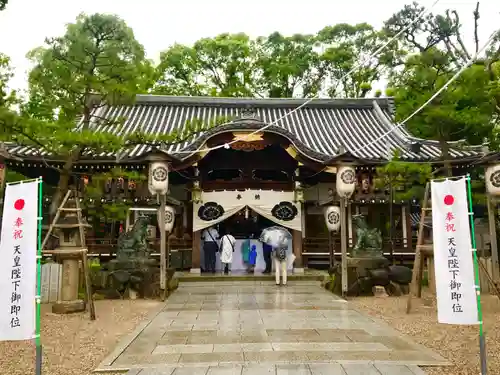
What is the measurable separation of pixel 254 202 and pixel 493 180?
7878 mm

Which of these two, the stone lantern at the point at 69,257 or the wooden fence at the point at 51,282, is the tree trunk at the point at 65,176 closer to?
the stone lantern at the point at 69,257

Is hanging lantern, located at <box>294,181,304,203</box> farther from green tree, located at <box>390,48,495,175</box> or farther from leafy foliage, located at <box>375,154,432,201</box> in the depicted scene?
green tree, located at <box>390,48,495,175</box>

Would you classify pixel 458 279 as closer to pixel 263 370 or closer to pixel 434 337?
pixel 434 337

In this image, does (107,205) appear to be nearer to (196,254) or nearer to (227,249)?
(196,254)

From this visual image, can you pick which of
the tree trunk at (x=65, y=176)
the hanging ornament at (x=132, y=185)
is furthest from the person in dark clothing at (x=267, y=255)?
the tree trunk at (x=65, y=176)

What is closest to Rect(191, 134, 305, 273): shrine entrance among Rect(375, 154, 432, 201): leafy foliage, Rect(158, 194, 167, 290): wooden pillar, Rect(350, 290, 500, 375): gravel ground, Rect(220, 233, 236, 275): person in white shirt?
Rect(220, 233, 236, 275): person in white shirt

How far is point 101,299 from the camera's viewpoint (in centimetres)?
1012

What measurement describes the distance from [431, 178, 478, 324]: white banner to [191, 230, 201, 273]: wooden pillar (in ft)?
34.8

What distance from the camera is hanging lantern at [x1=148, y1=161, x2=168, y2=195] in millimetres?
10172

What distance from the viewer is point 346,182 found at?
413 inches

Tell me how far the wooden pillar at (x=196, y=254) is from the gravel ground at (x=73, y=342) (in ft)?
19.6

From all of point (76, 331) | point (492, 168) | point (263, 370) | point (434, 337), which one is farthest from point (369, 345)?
point (492, 168)

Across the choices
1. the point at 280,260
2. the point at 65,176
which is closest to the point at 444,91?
the point at 280,260

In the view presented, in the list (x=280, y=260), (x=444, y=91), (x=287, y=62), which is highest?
(x=287, y=62)
